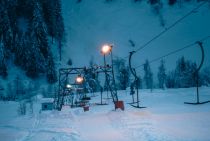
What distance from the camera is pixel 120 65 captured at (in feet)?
321

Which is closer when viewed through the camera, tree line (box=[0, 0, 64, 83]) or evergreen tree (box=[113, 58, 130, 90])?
tree line (box=[0, 0, 64, 83])

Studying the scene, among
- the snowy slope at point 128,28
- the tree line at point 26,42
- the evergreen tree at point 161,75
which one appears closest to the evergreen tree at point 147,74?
the evergreen tree at point 161,75

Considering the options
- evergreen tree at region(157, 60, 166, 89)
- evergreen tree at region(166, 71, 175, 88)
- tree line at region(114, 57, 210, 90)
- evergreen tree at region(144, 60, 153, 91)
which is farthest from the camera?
evergreen tree at region(144, 60, 153, 91)

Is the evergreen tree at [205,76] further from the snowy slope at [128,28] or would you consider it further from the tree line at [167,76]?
the snowy slope at [128,28]

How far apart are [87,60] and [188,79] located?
33099mm

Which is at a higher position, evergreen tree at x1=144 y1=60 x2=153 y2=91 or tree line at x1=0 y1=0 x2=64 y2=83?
tree line at x1=0 y1=0 x2=64 y2=83

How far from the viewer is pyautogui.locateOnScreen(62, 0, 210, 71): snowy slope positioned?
110188mm

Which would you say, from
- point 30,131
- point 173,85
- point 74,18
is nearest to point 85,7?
point 74,18

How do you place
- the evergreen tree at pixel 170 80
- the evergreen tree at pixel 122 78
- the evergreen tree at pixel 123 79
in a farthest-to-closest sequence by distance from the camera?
the evergreen tree at pixel 170 80
the evergreen tree at pixel 122 78
the evergreen tree at pixel 123 79

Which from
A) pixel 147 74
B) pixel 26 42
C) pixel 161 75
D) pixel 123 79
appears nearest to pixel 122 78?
pixel 123 79

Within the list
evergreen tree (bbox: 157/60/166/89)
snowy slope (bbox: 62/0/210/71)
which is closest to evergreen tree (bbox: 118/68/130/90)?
snowy slope (bbox: 62/0/210/71)

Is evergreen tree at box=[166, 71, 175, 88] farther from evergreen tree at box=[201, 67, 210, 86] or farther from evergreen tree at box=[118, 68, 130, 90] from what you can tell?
evergreen tree at box=[118, 68, 130, 90]

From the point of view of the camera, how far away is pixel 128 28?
398ft

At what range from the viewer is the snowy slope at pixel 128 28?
362 ft
